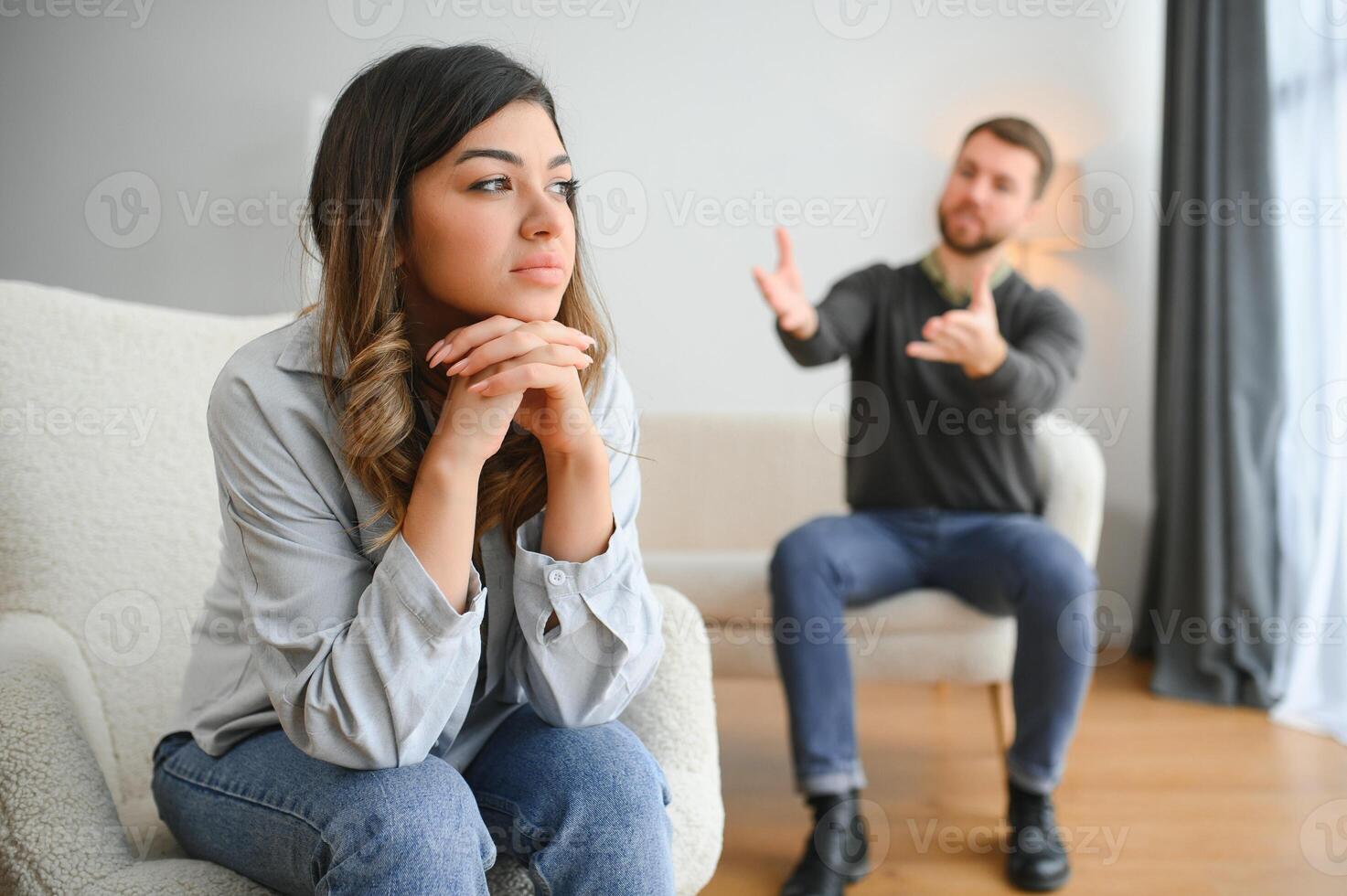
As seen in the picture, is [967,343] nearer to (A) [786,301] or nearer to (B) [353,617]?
(A) [786,301]

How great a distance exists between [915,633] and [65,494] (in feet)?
4.41

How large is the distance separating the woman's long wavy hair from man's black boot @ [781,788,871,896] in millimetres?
968

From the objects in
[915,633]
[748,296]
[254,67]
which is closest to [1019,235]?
[748,296]

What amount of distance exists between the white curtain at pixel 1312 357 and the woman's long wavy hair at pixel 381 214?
2.10 metres

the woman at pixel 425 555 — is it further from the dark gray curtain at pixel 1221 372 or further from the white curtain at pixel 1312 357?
the dark gray curtain at pixel 1221 372

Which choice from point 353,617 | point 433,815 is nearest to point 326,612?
point 353,617

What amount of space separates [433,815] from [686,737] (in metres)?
0.36

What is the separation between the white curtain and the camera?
2.35m

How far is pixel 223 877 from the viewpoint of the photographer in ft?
2.97

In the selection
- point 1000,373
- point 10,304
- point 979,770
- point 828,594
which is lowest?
point 979,770

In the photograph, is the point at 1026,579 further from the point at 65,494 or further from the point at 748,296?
the point at 748,296

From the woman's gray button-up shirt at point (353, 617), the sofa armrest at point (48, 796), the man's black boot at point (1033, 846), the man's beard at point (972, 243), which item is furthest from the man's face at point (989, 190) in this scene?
the sofa armrest at point (48, 796)

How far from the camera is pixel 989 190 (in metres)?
2.08

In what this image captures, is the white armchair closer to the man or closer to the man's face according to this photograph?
the man
